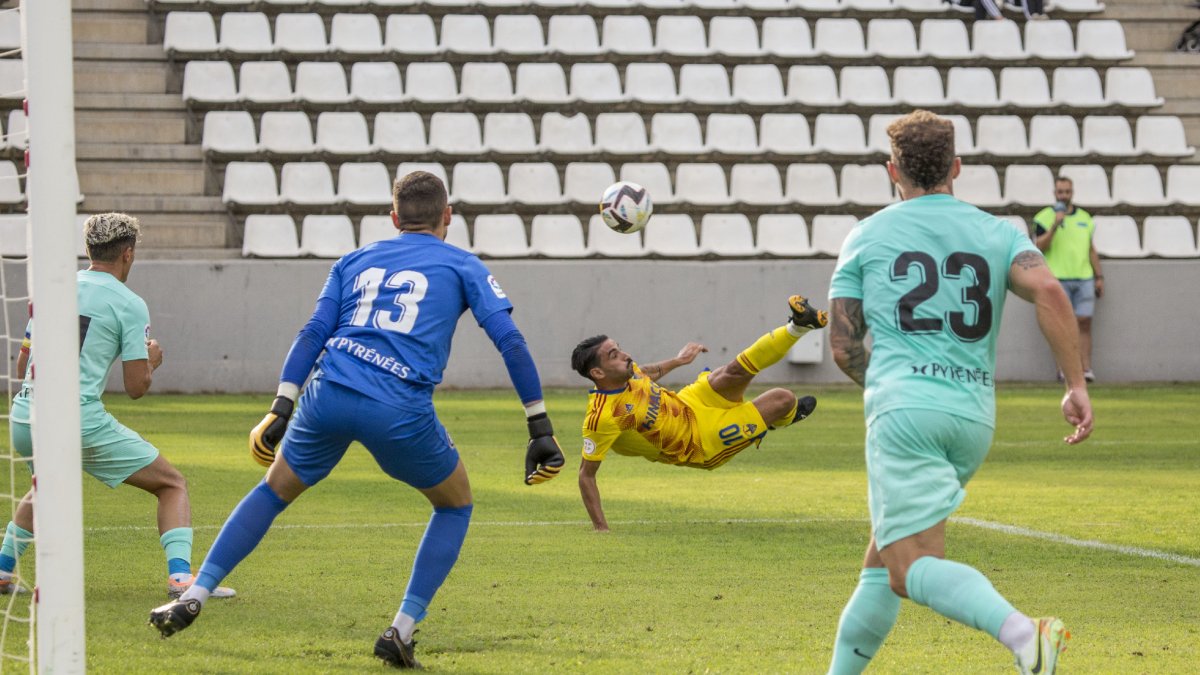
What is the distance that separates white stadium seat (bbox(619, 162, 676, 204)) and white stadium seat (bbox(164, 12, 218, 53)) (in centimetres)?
540

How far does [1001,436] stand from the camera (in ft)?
43.1

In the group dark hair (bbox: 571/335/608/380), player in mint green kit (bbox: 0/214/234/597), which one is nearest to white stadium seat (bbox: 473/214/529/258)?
dark hair (bbox: 571/335/608/380)

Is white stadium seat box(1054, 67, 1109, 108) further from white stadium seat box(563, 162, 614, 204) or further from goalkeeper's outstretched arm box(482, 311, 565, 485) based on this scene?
goalkeeper's outstretched arm box(482, 311, 565, 485)

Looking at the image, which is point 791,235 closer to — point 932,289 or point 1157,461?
point 1157,461

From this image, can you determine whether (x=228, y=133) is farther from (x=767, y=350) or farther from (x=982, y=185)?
(x=767, y=350)

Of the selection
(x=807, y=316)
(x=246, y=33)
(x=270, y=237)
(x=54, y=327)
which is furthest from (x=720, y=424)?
(x=246, y=33)

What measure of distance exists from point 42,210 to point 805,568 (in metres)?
4.16

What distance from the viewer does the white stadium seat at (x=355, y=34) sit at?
19453 mm

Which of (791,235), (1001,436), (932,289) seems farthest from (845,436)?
(932,289)

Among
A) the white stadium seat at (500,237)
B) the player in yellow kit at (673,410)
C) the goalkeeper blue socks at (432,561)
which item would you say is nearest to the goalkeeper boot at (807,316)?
the player in yellow kit at (673,410)

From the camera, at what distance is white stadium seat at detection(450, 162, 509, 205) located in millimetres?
18297

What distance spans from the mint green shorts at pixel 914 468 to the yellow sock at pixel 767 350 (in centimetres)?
414

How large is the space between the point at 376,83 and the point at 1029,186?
27.8 ft

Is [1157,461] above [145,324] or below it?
below
